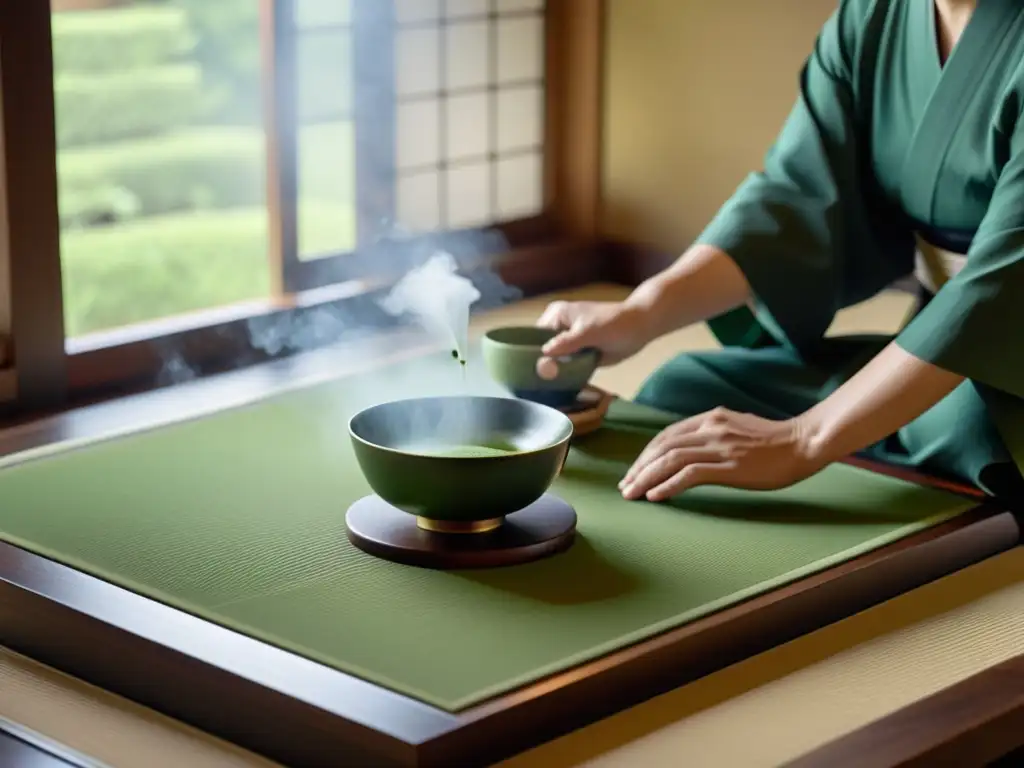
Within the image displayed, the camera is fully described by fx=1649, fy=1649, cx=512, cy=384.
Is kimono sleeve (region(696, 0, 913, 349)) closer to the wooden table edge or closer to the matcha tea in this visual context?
the matcha tea

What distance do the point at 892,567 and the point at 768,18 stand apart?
9.52ft

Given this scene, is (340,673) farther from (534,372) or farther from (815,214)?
(815,214)

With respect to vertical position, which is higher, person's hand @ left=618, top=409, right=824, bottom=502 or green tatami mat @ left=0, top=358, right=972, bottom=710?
person's hand @ left=618, top=409, right=824, bottom=502

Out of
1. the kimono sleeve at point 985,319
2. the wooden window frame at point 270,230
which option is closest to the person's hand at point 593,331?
the kimono sleeve at point 985,319

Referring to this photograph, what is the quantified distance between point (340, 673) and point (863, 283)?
165 centimetres

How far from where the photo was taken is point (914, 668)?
89.8 inches

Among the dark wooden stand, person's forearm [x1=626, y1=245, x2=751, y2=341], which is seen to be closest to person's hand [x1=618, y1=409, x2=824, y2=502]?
the dark wooden stand

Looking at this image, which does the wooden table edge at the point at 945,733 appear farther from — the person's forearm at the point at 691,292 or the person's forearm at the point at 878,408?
the person's forearm at the point at 691,292

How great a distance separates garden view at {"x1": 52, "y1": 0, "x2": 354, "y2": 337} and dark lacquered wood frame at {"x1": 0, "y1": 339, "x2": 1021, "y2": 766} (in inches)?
290

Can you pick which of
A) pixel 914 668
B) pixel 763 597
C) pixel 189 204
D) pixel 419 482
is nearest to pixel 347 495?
pixel 419 482

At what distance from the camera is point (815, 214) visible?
3.18 metres

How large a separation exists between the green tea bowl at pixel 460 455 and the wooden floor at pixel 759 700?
38 cm

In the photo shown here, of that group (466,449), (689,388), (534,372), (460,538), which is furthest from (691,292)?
(460,538)

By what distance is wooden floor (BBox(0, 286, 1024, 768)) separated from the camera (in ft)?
6.64
